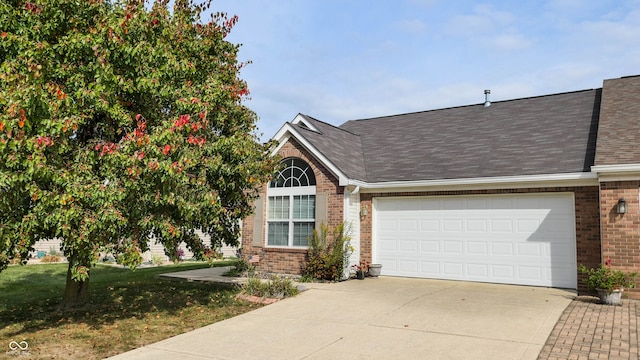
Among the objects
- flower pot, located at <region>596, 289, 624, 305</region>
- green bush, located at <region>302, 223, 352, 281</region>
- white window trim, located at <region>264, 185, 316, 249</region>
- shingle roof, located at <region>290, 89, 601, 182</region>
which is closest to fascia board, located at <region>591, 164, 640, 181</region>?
shingle roof, located at <region>290, 89, 601, 182</region>

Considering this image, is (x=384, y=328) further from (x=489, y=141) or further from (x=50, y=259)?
(x=50, y=259)

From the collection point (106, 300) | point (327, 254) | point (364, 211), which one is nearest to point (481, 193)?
point (364, 211)

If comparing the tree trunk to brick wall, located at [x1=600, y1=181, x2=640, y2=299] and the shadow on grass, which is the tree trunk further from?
brick wall, located at [x1=600, y1=181, x2=640, y2=299]

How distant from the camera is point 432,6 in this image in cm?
1177

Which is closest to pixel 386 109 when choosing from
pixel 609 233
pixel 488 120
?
pixel 488 120

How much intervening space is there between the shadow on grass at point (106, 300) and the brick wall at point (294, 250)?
2399 millimetres

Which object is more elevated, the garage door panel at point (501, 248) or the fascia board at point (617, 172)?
the fascia board at point (617, 172)

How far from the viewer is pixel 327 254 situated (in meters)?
12.6

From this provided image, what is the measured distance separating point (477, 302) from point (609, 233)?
3473 millimetres

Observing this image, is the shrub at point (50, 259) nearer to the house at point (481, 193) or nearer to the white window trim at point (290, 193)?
the house at point (481, 193)

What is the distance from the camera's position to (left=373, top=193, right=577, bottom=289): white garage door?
1117cm

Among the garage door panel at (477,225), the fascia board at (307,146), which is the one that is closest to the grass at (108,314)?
the fascia board at (307,146)

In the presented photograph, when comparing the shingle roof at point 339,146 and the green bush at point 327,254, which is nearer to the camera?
the green bush at point 327,254

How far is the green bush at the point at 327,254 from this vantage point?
12.4m
